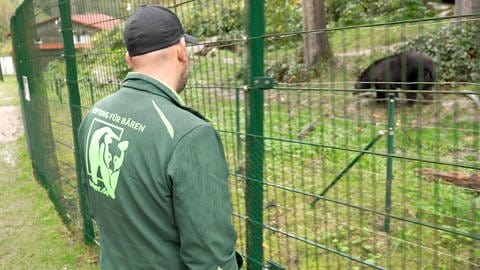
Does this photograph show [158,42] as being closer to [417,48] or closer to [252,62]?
[252,62]

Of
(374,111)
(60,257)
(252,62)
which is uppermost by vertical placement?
(252,62)

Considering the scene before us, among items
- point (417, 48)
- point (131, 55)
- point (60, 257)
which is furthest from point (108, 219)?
point (60, 257)

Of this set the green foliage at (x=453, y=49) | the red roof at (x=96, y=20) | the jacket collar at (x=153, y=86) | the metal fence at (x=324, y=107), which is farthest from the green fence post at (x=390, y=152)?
the red roof at (x=96, y=20)

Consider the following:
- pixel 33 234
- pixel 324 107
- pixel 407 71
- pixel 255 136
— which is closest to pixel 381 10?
pixel 407 71

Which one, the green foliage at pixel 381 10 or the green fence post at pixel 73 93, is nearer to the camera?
the green foliage at pixel 381 10

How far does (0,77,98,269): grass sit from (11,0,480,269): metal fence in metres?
1.42

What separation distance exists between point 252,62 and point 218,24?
487 millimetres

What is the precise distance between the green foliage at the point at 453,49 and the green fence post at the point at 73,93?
3.28 metres

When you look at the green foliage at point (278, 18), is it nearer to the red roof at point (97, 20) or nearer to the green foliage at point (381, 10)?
the green foliage at point (381, 10)

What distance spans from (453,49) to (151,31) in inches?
45.6

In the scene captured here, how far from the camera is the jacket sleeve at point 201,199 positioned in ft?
5.14

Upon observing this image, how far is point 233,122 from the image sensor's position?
9.31ft

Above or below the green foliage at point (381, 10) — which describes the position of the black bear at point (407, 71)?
below

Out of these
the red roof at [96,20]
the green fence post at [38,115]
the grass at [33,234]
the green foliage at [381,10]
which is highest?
the red roof at [96,20]
